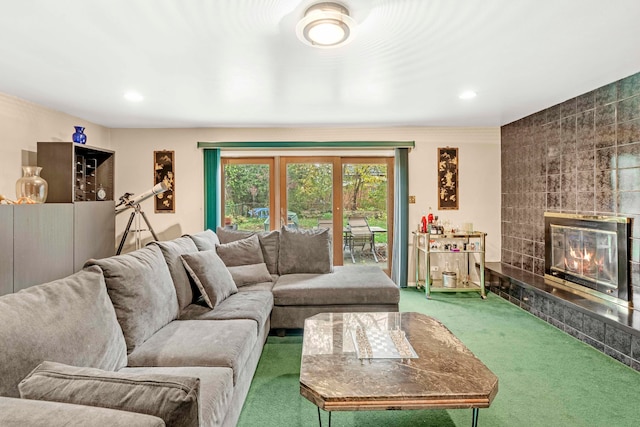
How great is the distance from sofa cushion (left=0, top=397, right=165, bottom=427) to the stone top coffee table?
0.81 meters

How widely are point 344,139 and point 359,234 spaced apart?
139cm

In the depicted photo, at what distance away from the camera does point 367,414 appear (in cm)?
205

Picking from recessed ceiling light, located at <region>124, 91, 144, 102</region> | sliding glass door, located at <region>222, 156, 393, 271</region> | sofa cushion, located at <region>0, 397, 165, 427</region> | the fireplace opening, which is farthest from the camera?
sliding glass door, located at <region>222, 156, 393, 271</region>

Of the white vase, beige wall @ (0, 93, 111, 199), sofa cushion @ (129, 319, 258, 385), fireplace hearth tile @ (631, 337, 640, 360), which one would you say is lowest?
fireplace hearth tile @ (631, 337, 640, 360)

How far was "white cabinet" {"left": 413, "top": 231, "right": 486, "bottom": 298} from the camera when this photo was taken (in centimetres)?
460

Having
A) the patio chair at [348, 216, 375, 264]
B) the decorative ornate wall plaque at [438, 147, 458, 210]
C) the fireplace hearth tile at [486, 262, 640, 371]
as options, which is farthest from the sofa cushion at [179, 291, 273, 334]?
the decorative ornate wall plaque at [438, 147, 458, 210]

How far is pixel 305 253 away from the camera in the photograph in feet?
12.6

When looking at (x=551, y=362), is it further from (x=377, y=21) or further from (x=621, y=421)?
(x=377, y=21)

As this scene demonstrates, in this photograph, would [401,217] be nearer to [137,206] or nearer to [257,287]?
[257,287]

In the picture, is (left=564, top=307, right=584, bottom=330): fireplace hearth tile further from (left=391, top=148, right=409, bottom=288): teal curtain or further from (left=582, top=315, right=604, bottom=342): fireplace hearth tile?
(left=391, top=148, right=409, bottom=288): teal curtain

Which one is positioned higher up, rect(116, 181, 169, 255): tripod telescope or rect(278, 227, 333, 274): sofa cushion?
rect(116, 181, 169, 255): tripod telescope

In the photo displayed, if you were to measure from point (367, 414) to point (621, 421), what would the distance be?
141 centimetres

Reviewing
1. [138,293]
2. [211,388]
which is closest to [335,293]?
[138,293]

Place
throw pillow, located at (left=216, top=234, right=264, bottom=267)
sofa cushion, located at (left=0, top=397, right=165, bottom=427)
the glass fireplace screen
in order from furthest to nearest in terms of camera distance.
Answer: throw pillow, located at (left=216, top=234, right=264, bottom=267) → the glass fireplace screen → sofa cushion, located at (left=0, top=397, right=165, bottom=427)
